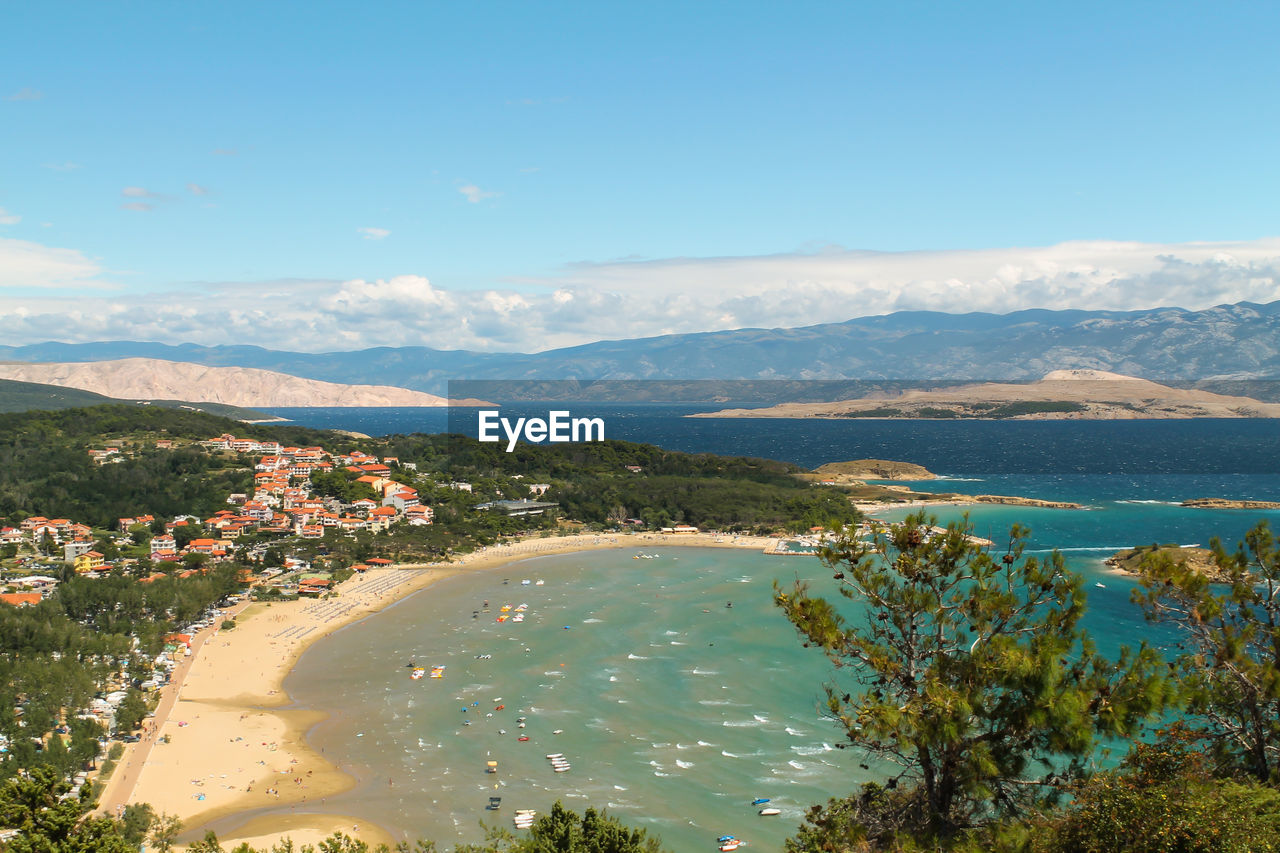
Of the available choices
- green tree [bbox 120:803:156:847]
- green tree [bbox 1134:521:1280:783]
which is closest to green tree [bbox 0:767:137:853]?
green tree [bbox 120:803:156:847]

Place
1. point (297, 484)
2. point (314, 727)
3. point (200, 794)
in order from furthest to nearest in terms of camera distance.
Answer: point (297, 484)
point (314, 727)
point (200, 794)

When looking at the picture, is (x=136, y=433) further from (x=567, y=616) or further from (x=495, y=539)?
(x=567, y=616)

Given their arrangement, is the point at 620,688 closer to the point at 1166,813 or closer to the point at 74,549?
the point at 1166,813

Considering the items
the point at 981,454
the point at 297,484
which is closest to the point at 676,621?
the point at 297,484

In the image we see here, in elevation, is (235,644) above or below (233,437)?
below

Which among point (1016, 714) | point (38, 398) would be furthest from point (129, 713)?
point (38, 398)

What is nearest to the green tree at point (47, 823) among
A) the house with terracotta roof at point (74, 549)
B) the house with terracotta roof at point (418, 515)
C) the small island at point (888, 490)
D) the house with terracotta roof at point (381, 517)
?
the house with terracotta roof at point (74, 549)

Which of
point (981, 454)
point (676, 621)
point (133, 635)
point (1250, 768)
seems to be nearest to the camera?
point (1250, 768)

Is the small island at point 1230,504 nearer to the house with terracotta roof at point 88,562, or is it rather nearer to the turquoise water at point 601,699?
the turquoise water at point 601,699
